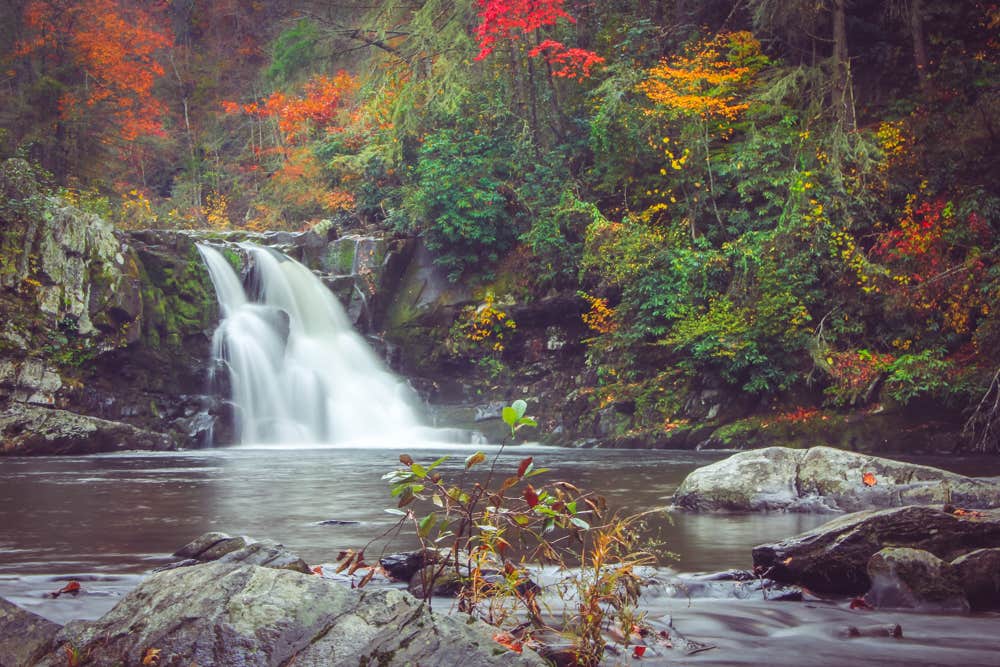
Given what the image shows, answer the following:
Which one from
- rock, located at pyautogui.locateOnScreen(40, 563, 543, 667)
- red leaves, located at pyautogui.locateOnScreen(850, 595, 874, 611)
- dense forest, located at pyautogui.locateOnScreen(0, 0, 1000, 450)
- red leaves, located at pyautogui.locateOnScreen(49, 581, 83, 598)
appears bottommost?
red leaves, located at pyautogui.locateOnScreen(850, 595, 874, 611)

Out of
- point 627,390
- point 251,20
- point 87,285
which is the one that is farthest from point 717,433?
point 251,20

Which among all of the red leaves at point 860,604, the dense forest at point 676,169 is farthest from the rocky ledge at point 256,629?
the dense forest at point 676,169

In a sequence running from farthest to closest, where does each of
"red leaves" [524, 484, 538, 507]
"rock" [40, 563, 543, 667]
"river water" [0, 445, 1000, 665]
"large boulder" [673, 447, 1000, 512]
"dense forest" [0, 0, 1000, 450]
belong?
"dense forest" [0, 0, 1000, 450] → "large boulder" [673, 447, 1000, 512] → "river water" [0, 445, 1000, 665] → "red leaves" [524, 484, 538, 507] → "rock" [40, 563, 543, 667]

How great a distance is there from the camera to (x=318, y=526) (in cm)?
717

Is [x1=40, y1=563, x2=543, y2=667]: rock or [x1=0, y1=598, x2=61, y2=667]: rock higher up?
[x1=40, y1=563, x2=543, y2=667]: rock

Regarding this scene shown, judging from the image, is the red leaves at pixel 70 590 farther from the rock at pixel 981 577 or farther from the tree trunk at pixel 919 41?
the tree trunk at pixel 919 41

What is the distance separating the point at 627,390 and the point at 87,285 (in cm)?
1096

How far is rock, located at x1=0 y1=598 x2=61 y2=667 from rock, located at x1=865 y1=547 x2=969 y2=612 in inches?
150

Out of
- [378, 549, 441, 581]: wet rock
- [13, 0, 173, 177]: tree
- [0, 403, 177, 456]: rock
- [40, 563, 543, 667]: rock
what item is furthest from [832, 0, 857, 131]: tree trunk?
[13, 0, 173, 177]: tree

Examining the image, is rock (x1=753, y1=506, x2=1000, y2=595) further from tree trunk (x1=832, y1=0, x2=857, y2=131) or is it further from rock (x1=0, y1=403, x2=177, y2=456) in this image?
tree trunk (x1=832, y1=0, x2=857, y2=131)

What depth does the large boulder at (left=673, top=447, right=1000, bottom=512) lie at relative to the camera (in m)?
7.34

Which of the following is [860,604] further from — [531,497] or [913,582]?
[531,497]

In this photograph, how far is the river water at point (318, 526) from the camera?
387cm

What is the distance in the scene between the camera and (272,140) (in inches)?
1419
